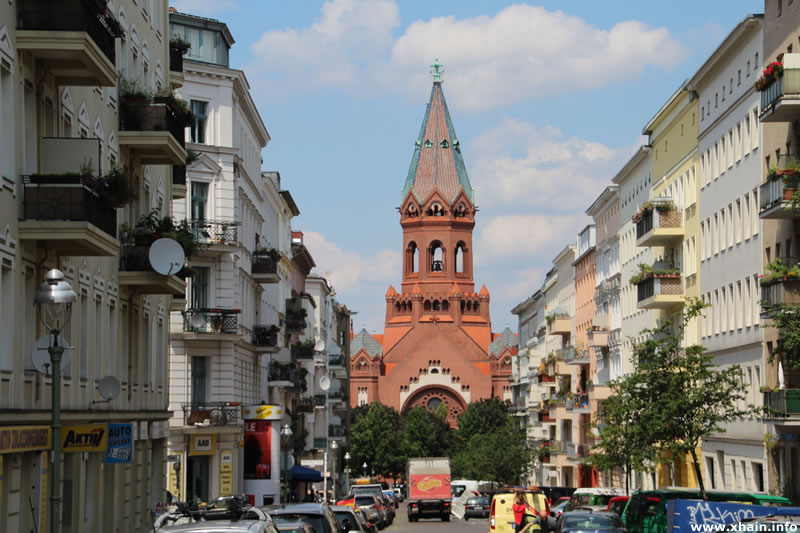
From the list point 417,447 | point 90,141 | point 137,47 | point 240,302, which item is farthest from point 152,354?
point 417,447

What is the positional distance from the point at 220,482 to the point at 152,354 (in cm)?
1619

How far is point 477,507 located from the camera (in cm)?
8100

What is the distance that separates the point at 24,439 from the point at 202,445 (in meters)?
28.5

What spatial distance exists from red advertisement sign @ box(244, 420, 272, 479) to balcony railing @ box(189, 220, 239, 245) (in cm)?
719

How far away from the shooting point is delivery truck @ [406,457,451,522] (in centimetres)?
7344

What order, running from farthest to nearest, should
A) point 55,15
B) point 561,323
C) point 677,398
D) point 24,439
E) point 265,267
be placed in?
point 561,323, point 265,267, point 677,398, point 55,15, point 24,439

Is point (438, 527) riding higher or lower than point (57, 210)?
lower

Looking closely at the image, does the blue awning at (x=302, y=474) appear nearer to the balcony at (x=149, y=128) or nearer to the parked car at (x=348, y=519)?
the balcony at (x=149, y=128)

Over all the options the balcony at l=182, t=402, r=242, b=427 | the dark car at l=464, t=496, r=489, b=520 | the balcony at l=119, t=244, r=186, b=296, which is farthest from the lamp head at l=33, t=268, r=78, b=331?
the dark car at l=464, t=496, r=489, b=520

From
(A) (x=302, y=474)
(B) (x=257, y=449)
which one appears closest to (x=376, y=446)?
(A) (x=302, y=474)

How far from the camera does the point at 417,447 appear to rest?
156 m

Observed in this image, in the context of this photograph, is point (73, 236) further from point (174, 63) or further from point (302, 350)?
point (302, 350)

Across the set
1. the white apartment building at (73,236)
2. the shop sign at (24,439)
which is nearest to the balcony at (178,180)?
the white apartment building at (73,236)

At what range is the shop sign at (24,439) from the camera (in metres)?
19.4
